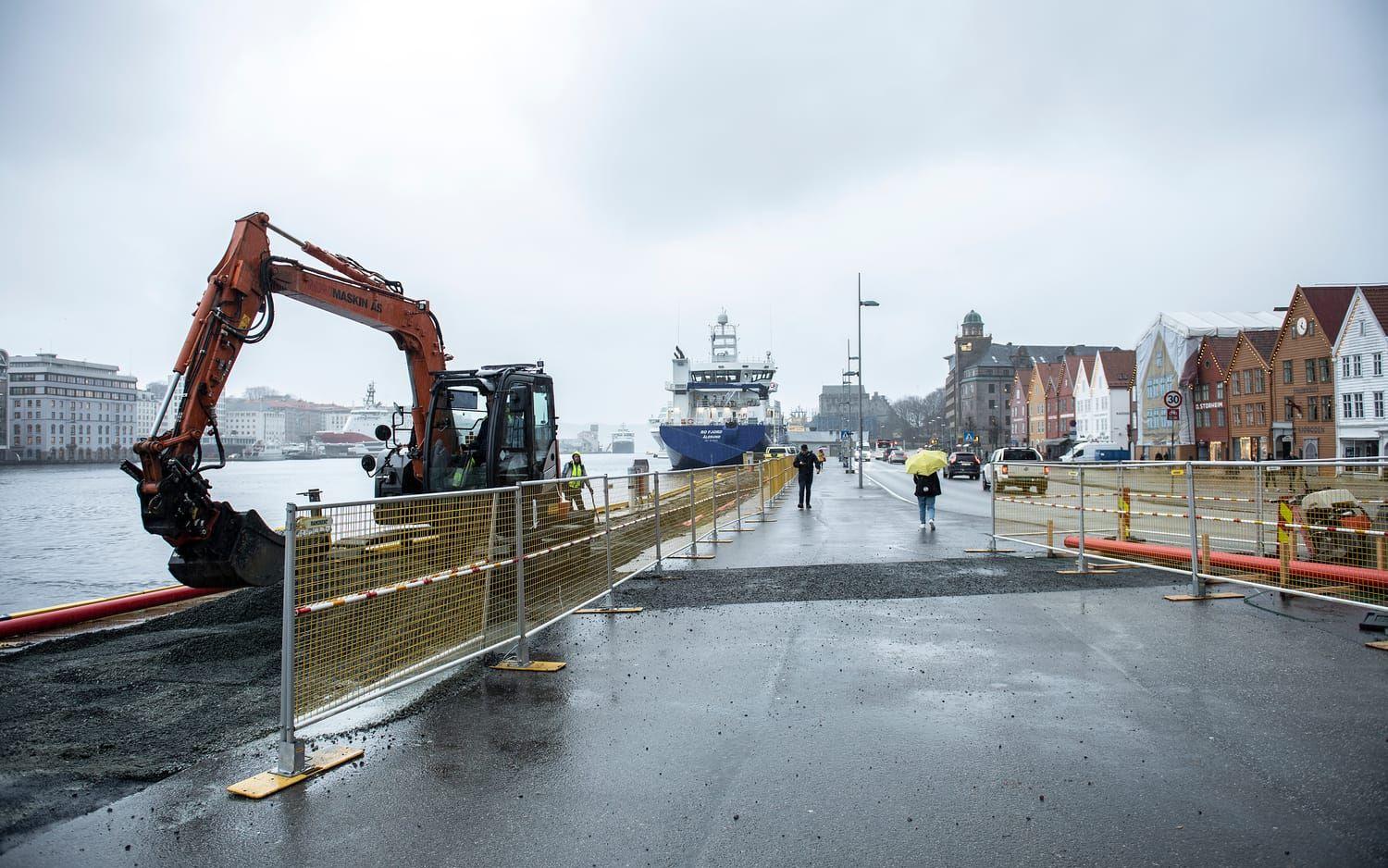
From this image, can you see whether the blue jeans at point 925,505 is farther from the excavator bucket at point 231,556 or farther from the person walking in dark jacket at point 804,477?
the excavator bucket at point 231,556

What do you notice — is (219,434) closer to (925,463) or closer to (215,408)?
(215,408)

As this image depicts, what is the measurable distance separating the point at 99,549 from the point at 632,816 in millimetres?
26056

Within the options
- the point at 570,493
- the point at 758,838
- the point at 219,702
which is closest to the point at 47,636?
the point at 219,702

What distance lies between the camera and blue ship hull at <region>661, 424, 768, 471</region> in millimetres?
42156

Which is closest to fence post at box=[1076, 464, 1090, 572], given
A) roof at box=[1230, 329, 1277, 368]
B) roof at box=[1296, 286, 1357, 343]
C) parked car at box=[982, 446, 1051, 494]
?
parked car at box=[982, 446, 1051, 494]

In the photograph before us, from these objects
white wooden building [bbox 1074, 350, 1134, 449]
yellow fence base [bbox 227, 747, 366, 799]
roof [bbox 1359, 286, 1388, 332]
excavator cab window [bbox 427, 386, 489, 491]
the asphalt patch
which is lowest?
the asphalt patch

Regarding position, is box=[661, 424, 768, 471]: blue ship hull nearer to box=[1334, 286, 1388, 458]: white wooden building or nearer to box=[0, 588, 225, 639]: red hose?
box=[1334, 286, 1388, 458]: white wooden building

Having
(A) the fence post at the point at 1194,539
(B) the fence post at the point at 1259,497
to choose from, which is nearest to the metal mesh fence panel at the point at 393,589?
(A) the fence post at the point at 1194,539

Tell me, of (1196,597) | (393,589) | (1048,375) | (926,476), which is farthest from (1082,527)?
(1048,375)

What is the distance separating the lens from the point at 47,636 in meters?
8.98

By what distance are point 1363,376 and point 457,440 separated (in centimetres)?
5080

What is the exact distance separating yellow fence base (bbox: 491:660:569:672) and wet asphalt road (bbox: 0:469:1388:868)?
14cm

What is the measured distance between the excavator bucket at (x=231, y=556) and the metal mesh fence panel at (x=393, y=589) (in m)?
2.88

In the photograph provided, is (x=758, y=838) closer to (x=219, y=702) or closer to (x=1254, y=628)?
(x=219, y=702)
